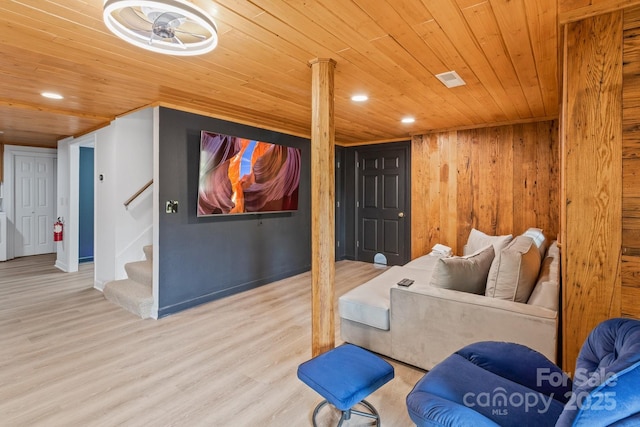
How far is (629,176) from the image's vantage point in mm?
1615

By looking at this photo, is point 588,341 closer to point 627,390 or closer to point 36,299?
point 627,390

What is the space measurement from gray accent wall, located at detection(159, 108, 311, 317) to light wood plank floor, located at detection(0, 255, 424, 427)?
0.89 ft

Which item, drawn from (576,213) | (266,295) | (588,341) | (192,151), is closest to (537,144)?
(576,213)

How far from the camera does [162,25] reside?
1727 mm

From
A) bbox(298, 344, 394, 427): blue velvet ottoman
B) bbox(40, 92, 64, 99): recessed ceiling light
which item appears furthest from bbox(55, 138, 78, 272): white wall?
bbox(298, 344, 394, 427): blue velvet ottoman

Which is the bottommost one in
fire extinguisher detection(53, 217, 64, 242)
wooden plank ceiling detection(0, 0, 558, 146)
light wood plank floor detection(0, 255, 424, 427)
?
light wood plank floor detection(0, 255, 424, 427)

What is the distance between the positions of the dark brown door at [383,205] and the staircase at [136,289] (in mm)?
3609

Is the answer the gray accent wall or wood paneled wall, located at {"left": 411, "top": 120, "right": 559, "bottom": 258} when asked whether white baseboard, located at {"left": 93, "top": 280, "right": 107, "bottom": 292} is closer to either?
the gray accent wall

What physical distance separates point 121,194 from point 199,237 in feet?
3.97

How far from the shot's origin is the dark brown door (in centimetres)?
564

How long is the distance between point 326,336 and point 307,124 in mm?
3088

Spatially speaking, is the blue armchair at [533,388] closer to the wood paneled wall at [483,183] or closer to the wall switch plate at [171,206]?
the wall switch plate at [171,206]

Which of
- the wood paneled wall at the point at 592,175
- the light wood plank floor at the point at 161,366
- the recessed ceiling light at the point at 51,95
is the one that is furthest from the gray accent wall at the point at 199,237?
the wood paneled wall at the point at 592,175

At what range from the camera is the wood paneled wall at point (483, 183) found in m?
4.20
